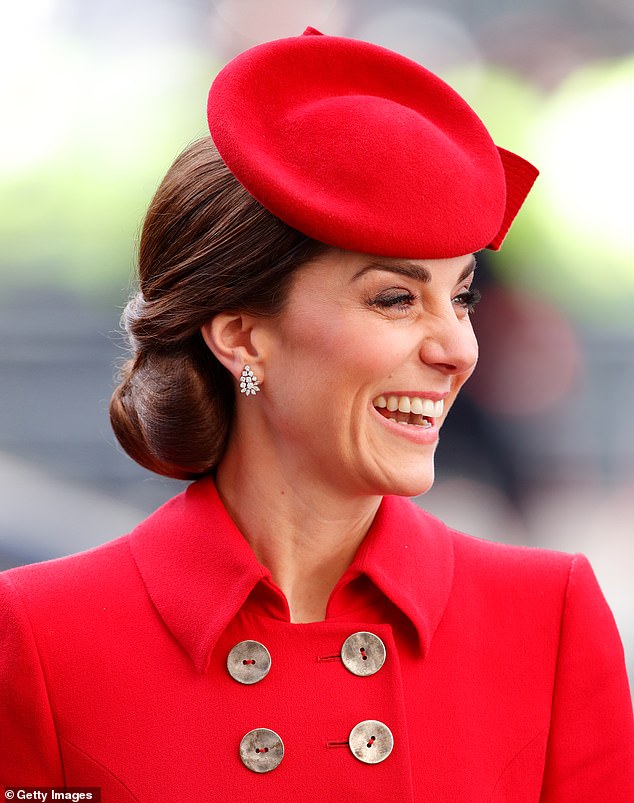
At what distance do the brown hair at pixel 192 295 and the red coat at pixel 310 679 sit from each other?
4.8 inches

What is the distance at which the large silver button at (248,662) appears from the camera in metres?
1.58

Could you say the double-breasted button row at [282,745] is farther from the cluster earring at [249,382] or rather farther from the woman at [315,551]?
the cluster earring at [249,382]

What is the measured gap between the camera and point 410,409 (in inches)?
61.4

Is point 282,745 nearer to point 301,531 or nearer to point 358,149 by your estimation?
point 301,531

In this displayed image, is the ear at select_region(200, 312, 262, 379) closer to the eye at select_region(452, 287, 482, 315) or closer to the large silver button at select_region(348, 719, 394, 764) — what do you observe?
the eye at select_region(452, 287, 482, 315)

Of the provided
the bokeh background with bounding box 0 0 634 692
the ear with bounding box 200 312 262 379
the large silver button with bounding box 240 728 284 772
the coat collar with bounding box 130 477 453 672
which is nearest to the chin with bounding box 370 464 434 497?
the coat collar with bounding box 130 477 453 672

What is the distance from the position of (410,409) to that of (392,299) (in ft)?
0.48

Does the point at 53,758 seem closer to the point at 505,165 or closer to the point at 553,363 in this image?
the point at 505,165

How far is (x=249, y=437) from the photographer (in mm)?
1687

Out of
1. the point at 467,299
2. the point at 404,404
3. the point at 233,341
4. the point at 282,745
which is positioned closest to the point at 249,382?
the point at 233,341

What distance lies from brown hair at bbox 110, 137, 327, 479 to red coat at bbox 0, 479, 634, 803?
12 cm

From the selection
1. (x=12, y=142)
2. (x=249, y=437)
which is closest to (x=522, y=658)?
(x=249, y=437)

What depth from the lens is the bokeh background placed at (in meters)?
3.72

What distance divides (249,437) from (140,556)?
9.3 inches
